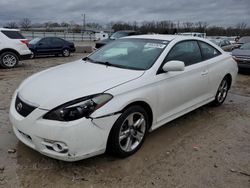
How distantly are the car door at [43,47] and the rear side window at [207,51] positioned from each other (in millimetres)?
12200

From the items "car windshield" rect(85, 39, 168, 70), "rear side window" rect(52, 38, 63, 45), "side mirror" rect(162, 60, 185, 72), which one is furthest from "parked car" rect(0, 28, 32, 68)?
"side mirror" rect(162, 60, 185, 72)

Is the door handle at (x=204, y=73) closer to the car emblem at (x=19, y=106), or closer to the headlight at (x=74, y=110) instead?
the headlight at (x=74, y=110)

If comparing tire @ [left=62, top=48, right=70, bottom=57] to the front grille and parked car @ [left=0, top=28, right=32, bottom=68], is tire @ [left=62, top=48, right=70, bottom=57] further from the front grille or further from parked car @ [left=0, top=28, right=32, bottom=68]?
the front grille

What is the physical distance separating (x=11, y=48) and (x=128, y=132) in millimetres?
8740

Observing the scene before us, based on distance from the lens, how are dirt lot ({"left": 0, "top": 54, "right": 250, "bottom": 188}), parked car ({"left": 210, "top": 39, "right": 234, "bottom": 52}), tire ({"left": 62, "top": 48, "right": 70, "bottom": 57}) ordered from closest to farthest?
dirt lot ({"left": 0, "top": 54, "right": 250, "bottom": 188}) < tire ({"left": 62, "top": 48, "right": 70, "bottom": 57}) < parked car ({"left": 210, "top": 39, "right": 234, "bottom": 52})

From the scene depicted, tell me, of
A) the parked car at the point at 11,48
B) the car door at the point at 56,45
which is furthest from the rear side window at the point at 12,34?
the car door at the point at 56,45

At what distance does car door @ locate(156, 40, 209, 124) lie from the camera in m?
3.64

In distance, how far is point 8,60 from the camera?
10422 millimetres

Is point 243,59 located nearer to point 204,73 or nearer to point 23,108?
point 204,73

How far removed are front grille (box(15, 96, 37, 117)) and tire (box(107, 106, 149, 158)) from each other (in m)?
0.96

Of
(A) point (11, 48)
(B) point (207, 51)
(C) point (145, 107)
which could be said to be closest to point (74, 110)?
(C) point (145, 107)

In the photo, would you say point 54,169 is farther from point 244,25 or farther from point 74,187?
point 244,25

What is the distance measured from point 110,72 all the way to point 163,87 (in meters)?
0.77

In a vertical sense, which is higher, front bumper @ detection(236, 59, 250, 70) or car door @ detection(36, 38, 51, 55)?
car door @ detection(36, 38, 51, 55)
